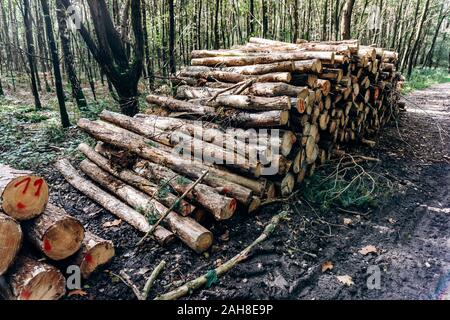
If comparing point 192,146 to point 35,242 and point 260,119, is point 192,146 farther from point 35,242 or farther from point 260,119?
point 35,242

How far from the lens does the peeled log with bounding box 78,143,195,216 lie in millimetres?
4336

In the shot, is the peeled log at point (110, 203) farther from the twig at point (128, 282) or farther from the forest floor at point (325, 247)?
the twig at point (128, 282)

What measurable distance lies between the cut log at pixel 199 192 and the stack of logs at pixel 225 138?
0.05ft

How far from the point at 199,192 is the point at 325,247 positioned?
176 centimetres

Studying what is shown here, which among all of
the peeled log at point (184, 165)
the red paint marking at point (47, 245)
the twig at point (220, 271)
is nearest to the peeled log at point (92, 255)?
the red paint marking at point (47, 245)

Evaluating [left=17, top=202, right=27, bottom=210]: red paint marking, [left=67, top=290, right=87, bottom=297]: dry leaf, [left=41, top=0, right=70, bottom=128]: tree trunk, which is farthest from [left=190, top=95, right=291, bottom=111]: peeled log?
[left=41, top=0, right=70, bottom=128]: tree trunk

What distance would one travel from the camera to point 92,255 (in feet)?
11.9

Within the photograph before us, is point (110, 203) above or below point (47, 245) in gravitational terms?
below

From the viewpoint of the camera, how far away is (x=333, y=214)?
4.89m

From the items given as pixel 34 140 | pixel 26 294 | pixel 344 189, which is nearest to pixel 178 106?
pixel 344 189

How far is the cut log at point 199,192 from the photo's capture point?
4199mm

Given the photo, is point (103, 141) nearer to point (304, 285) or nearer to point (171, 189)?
point (171, 189)

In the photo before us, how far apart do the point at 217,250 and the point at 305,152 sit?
2.27 meters
